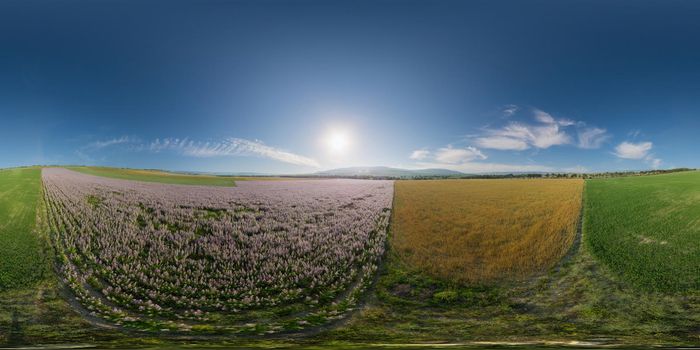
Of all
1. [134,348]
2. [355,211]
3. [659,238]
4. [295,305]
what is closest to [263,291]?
[295,305]

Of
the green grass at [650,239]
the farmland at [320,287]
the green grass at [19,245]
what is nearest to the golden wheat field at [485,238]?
the farmland at [320,287]

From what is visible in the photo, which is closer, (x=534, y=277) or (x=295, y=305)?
(x=295, y=305)

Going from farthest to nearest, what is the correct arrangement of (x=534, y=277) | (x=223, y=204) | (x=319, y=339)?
1. (x=223, y=204)
2. (x=534, y=277)
3. (x=319, y=339)

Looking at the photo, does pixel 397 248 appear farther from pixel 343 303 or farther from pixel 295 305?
pixel 295 305

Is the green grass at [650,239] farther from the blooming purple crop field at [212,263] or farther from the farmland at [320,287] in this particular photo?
the blooming purple crop field at [212,263]

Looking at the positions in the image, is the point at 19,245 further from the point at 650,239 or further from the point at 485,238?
the point at 650,239

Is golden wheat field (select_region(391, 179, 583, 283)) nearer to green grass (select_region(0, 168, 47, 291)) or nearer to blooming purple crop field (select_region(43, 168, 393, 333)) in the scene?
blooming purple crop field (select_region(43, 168, 393, 333))

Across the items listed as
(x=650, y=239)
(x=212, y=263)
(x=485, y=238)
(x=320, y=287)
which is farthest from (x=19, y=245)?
(x=650, y=239)
